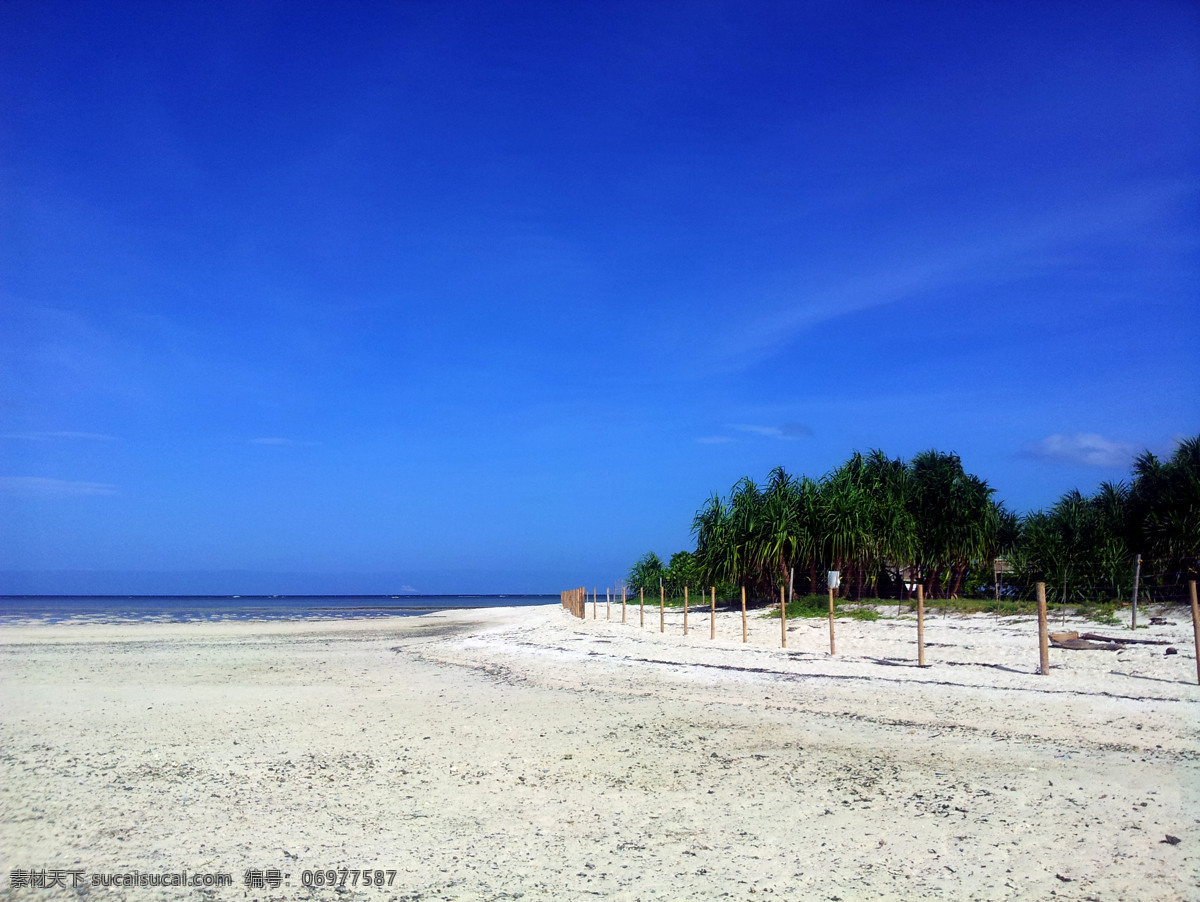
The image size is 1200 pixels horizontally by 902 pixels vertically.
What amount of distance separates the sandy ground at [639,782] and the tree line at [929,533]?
40.7ft

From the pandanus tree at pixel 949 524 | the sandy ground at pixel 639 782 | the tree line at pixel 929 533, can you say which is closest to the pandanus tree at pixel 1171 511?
the tree line at pixel 929 533

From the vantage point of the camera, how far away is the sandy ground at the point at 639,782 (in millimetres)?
5832

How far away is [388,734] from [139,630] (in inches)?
1325

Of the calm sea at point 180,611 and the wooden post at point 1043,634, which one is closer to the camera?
the wooden post at point 1043,634

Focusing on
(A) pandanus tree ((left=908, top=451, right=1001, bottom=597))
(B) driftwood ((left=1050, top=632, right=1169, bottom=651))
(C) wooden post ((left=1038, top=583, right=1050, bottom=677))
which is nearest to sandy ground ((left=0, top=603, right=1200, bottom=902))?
(C) wooden post ((left=1038, top=583, right=1050, bottom=677))

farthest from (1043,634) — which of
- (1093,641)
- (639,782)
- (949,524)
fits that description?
(949,524)

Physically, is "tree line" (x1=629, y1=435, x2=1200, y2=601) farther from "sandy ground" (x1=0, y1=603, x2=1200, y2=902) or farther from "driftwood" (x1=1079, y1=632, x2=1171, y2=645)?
"sandy ground" (x1=0, y1=603, x2=1200, y2=902)

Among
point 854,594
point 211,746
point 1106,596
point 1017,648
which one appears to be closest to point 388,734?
point 211,746

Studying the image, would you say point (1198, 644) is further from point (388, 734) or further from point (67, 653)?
point (67, 653)

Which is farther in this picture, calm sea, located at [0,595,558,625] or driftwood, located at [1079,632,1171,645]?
calm sea, located at [0,595,558,625]

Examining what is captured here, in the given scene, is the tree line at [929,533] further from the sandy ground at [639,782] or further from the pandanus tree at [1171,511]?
the sandy ground at [639,782]

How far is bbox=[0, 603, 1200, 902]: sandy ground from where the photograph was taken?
583 cm

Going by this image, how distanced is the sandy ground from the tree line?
40.7ft

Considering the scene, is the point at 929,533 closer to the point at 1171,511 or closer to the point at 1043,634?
the point at 1171,511
